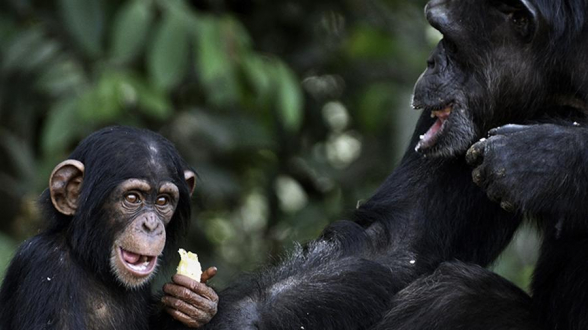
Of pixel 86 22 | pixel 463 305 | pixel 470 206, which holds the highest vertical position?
pixel 470 206

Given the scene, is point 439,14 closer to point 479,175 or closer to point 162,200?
point 479,175

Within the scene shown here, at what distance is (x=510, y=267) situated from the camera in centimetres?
726

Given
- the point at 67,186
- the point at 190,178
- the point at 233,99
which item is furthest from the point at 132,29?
the point at 67,186

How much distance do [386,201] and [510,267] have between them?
2.89 m

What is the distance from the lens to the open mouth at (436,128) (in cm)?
426

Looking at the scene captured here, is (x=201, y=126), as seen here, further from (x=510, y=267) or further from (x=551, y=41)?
(x=551, y=41)

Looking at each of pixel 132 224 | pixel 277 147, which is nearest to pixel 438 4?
pixel 132 224

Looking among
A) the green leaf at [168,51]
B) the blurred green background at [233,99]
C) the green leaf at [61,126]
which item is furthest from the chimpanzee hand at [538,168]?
the green leaf at [61,126]

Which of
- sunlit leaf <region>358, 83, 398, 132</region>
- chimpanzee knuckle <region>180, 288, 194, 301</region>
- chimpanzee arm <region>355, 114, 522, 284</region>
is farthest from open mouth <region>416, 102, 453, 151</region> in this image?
sunlit leaf <region>358, 83, 398, 132</region>

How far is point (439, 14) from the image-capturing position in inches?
167

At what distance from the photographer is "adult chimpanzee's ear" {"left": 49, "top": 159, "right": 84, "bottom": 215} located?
13.7 ft

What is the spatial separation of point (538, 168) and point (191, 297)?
1259 millimetres

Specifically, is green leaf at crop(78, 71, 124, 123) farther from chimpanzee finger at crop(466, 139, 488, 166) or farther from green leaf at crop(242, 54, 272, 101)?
chimpanzee finger at crop(466, 139, 488, 166)

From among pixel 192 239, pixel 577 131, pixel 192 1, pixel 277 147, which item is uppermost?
pixel 577 131
